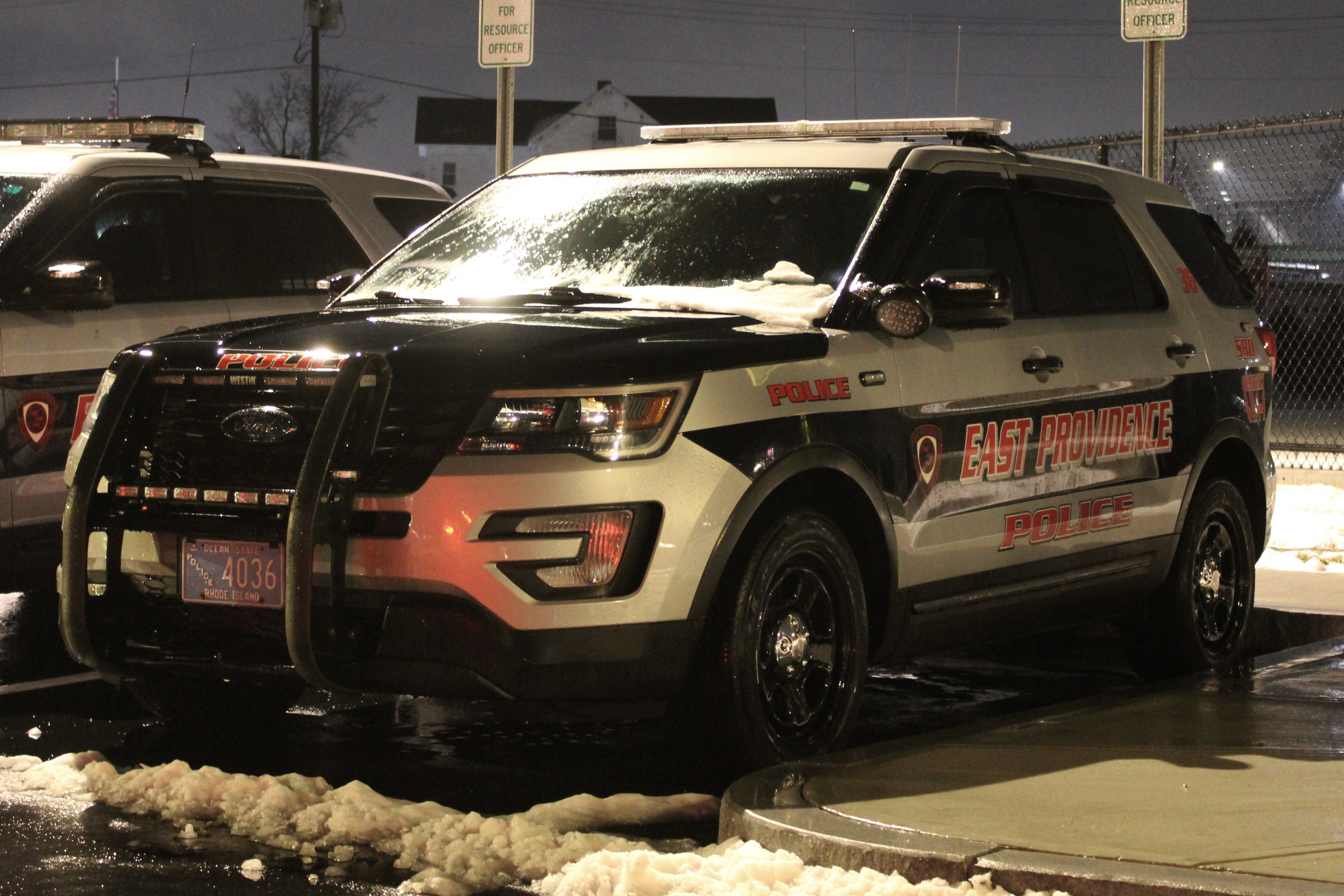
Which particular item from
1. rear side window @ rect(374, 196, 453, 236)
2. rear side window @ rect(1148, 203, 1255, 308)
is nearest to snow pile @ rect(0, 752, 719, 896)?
rear side window @ rect(1148, 203, 1255, 308)

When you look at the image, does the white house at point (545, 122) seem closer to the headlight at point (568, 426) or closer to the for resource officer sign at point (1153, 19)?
the for resource officer sign at point (1153, 19)

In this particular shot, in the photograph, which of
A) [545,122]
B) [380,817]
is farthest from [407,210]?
[545,122]

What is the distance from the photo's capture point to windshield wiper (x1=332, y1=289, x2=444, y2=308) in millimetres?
6172

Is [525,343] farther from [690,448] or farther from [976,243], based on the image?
[976,243]

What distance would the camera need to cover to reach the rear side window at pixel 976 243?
6.22 m

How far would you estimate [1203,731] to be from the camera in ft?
19.3

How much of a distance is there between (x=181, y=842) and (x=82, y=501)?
102cm

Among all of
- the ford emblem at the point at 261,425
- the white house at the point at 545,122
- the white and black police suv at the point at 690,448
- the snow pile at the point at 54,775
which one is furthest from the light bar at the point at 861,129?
the white house at the point at 545,122

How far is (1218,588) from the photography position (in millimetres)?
7727

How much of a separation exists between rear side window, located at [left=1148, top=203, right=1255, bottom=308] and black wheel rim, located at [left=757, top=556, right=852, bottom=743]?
279 centimetres

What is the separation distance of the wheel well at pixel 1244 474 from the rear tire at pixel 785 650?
2400 mm

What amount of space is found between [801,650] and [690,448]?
845 millimetres

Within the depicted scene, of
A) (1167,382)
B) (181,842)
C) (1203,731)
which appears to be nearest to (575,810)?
(181,842)

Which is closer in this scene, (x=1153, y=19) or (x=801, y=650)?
(x=801, y=650)
